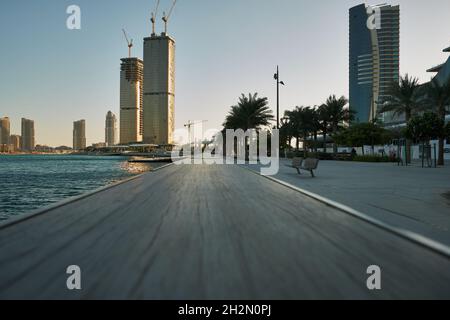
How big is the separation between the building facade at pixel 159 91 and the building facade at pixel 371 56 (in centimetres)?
8981

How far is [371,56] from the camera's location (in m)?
173

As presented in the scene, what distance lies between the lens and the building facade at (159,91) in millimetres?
167875

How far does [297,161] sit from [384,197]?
7.97 meters

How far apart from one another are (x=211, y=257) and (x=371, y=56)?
194 metres

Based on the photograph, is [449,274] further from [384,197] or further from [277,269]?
[384,197]

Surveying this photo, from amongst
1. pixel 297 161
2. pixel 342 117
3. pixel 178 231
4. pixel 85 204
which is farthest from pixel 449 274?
pixel 342 117

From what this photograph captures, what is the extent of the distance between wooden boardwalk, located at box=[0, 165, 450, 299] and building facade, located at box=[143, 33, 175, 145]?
165871 millimetres

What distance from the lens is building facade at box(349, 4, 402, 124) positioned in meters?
146

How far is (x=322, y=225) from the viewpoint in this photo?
4.91 metres

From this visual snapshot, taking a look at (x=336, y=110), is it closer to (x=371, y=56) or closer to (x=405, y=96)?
(x=405, y=96)
